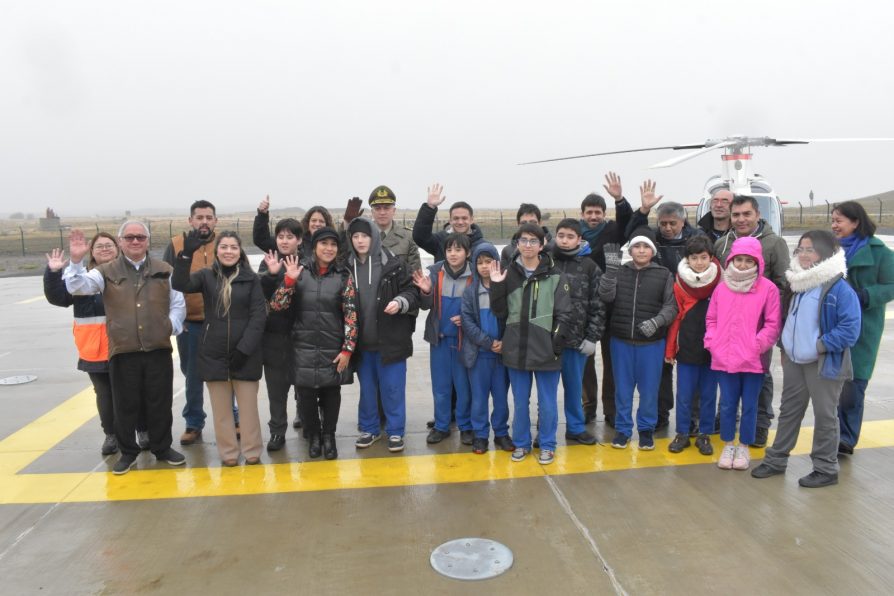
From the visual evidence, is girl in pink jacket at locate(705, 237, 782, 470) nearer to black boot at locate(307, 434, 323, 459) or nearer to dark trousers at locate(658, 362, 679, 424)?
dark trousers at locate(658, 362, 679, 424)

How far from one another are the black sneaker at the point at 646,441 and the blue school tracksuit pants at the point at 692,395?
0.72 feet

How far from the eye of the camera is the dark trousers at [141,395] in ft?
14.3

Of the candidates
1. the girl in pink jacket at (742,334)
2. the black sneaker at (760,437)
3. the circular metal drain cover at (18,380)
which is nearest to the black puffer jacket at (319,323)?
the girl in pink jacket at (742,334)

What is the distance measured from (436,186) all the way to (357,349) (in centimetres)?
157

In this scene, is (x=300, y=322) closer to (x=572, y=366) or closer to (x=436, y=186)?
(x=436, y=186)

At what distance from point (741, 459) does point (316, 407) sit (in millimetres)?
3038

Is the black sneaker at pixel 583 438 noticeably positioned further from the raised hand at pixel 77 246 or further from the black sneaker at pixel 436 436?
the raised hand at pixel 77 246

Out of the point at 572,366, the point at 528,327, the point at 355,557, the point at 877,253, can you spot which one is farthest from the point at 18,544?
the point at 877,253

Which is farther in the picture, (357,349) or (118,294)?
(357,349)

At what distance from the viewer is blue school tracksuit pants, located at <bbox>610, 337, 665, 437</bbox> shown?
460 cm

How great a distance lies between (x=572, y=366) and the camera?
4691mm

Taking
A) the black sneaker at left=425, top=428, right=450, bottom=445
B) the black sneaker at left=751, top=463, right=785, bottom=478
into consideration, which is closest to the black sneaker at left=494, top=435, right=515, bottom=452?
the black sneaker at left=425, top=428, right=450, bottom=445

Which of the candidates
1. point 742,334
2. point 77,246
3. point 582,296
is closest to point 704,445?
point 742,334

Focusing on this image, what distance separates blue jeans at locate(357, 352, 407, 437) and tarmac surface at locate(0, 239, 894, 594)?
0.77 feet
